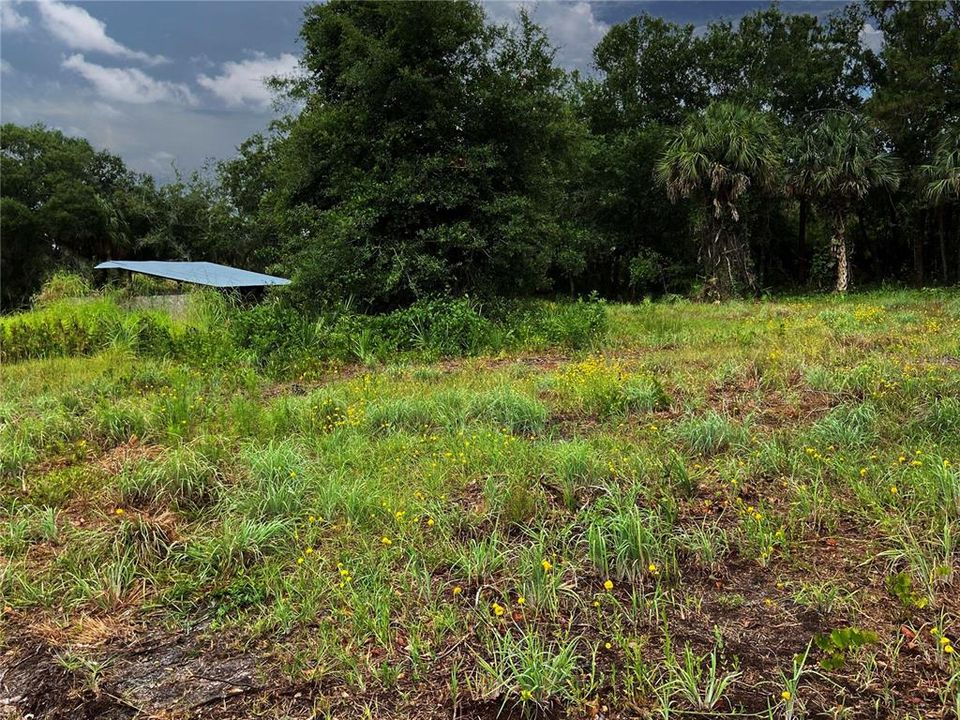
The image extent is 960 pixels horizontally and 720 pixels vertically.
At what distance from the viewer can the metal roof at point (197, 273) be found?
17250 mm

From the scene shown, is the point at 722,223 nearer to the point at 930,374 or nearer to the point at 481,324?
the point at 481,324

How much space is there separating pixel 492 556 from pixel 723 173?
1867cm

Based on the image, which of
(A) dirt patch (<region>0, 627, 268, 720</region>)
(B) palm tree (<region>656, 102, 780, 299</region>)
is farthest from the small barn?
(B) palm tree (<region>656, 102, 780, 299</region>)

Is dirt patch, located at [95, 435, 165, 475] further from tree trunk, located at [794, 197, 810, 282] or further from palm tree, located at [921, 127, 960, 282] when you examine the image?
tree trunk, located at [794, 197, 810, 282]

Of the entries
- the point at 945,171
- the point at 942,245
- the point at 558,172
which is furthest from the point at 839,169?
the point at 558,172

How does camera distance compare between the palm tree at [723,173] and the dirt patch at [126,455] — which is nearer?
the dirt patch at [126,455]

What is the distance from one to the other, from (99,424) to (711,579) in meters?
4.29

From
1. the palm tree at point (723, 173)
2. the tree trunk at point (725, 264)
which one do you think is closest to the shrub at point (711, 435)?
the palm tree at point (723, 173)

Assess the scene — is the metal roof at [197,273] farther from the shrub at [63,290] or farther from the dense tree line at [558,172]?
the dense tree line at [558,172]

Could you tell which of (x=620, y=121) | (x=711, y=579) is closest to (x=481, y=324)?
(x=711, y=579)

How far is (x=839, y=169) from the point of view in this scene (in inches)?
765

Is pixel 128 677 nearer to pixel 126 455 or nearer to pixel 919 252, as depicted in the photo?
pixel 126 455

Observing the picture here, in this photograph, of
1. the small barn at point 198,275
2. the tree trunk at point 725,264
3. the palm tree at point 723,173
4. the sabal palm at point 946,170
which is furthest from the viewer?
the tree trunk at point 725,264

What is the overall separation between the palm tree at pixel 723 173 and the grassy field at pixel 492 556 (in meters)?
15.3
